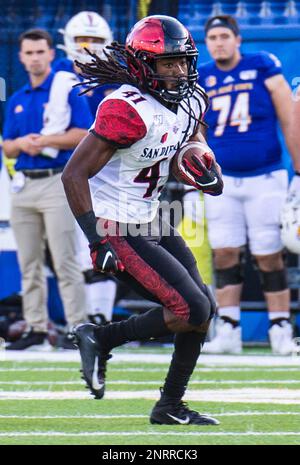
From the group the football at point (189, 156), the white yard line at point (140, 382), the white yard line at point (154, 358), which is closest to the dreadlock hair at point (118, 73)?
the football at point (189, 156)

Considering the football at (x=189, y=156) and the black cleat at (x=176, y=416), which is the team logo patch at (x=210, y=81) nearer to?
the football at (x=189, y=156)

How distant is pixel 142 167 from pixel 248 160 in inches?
112

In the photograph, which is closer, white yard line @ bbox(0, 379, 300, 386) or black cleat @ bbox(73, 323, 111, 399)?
black cleat @ bbox(73, 323, 111, 399)

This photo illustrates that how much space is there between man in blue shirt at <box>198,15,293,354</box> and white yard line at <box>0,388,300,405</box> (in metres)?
1.82

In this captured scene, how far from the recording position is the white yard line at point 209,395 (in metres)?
5.68

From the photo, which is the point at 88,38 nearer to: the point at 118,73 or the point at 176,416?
the point at 118,73

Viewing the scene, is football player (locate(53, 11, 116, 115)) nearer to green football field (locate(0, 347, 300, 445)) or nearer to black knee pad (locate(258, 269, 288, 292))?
black knee pad (locate(258, 269, 288, 292))

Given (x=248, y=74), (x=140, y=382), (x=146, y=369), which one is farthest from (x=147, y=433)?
(x=248, y=74)

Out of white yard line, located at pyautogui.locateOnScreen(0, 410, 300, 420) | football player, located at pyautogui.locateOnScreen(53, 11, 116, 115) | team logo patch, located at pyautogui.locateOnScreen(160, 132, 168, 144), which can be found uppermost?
football player, located at pyautogui.locateOnScreen(53, 11, 116, 115)

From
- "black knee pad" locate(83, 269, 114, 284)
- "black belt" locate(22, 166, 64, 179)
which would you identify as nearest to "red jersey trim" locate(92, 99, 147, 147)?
"black belt" locate(22, 166, 64, 179)

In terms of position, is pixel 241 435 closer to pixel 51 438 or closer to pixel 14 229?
pixel 51 438

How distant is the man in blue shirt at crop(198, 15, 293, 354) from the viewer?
776 cm

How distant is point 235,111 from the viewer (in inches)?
307

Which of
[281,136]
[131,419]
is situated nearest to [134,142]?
[131,419]
